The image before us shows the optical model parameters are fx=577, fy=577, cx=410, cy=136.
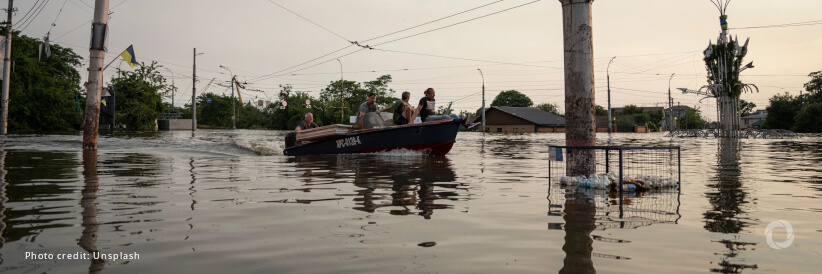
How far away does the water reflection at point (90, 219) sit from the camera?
351 centimetres

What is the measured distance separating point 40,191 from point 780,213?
8.31 meters

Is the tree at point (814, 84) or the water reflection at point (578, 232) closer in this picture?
the water reflection at point (578, 232)

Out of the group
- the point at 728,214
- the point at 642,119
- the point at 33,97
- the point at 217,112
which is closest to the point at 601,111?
the point at 642,119

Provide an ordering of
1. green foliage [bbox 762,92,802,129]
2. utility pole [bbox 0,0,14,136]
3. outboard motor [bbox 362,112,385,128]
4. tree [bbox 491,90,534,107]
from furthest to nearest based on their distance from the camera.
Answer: tree [bbox 491,90,534,107] → green foliage [bbox 762,92,802,129] → utility pole [bbox 0,0,14,136] → outboard motor [bbox 362,112,385,128]

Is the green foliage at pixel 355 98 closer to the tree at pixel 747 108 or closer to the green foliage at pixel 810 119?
the green foliage at pixel 810 119

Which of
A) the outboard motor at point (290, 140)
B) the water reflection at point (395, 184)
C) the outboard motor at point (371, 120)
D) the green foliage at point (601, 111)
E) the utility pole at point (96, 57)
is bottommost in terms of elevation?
the water reflection at point (395, 184)

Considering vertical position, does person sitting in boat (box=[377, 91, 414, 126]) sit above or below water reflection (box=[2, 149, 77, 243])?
above

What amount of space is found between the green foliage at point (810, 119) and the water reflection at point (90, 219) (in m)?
80.2

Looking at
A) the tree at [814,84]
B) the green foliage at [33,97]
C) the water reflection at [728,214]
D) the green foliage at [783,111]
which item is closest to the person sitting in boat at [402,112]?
the water reflection at [728,214]

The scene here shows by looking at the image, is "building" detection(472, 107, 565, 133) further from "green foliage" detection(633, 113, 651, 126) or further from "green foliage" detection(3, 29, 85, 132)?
"green foliage" detection(3, 29, 85, 132)

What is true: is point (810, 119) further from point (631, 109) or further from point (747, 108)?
point (747, 108)

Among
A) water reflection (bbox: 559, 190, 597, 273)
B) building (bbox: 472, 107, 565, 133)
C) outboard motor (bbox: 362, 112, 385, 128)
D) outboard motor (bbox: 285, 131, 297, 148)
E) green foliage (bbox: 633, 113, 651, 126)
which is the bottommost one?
water reflection (bbox: 559, 190, 597, 273)

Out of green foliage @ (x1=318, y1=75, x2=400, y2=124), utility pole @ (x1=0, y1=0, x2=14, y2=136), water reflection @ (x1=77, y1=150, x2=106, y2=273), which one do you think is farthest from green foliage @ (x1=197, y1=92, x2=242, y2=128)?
water reflection @ (x1=77, y1=150, x2=106, y2=273)

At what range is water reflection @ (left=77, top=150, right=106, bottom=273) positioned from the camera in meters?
3.51
